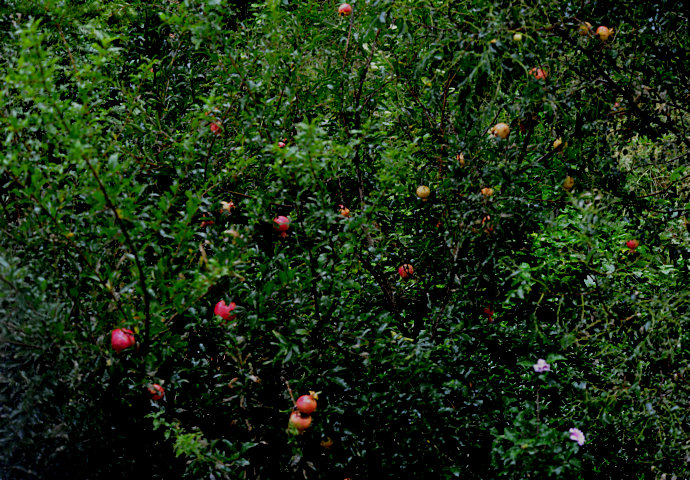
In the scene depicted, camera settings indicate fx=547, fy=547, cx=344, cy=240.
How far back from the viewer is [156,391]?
1390 mm

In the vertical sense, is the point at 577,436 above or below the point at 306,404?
below

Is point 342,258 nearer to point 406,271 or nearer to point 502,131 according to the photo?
point 406,271

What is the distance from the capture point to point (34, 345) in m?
1.23

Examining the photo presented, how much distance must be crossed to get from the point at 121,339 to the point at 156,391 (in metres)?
0.17

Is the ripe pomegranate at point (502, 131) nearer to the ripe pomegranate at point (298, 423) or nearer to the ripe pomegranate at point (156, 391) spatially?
the ripe pomegranate at point (298, 423)

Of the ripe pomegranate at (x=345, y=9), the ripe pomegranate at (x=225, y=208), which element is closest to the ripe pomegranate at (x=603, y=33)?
the ripe pomegranate at (x=345, y=9)

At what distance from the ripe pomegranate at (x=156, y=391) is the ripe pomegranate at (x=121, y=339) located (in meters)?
0.12

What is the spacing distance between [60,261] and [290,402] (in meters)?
0.77

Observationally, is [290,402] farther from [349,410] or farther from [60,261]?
[60,261]

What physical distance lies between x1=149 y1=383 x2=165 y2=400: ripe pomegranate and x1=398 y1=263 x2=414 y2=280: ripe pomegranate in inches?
33.9

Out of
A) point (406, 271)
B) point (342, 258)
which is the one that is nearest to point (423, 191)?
point (406, 271)

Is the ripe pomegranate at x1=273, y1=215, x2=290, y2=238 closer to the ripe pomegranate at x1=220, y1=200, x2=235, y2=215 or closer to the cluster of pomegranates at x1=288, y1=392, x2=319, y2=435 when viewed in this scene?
the ripe pomegranate at x1=220, y1=200, x2=235, y2=215

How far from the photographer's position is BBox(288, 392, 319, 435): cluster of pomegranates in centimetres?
142

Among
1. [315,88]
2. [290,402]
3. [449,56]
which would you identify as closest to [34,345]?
[290,402]
